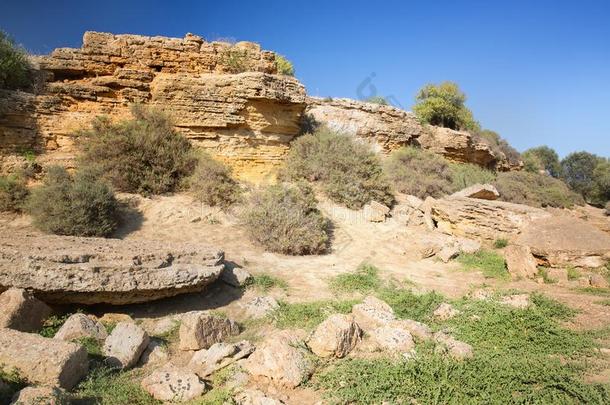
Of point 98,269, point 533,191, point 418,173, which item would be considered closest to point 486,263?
point 418,173

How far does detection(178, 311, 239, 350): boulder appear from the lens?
4324 millimetres

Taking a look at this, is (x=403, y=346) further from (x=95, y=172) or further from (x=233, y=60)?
(x=233, y=60)

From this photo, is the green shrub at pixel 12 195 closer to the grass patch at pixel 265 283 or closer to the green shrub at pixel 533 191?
the grass patch at pixel 265 283

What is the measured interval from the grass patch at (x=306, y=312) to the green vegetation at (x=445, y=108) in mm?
18299

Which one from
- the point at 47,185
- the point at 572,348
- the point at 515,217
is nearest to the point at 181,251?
the point at 47,185

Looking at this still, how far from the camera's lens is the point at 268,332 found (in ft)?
15.9

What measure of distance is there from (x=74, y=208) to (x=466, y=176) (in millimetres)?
15332

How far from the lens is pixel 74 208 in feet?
24.5

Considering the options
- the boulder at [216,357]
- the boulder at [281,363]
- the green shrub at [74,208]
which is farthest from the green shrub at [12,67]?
the boulder at [281,363]

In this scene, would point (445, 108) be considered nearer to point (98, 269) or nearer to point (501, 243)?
point (501, 243)

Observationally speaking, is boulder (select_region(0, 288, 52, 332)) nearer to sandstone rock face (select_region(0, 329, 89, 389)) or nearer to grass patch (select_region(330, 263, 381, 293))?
sandstone rock face (select_region(0, 329, 89, 389))

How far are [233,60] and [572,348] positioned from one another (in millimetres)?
11607

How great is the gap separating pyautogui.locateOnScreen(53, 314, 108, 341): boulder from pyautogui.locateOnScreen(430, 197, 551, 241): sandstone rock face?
8.87 metres

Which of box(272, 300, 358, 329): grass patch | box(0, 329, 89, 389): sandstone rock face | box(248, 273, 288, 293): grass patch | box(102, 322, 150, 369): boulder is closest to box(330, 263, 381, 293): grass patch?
box(272, 300, 358, 329): grass patch
